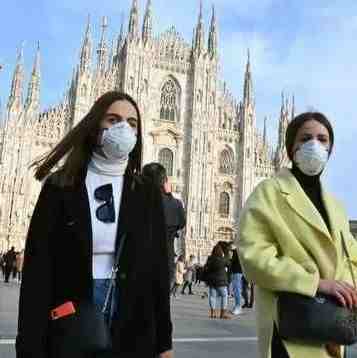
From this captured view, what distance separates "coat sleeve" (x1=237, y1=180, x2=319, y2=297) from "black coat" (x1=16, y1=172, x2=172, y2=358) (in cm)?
39

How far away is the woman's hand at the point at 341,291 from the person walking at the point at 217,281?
28.5ft

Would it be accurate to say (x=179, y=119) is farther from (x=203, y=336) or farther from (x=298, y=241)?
(x=298, y=241)

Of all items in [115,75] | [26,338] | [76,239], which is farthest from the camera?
[115,75]

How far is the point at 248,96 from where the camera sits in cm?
4369

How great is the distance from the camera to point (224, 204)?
42219 mm

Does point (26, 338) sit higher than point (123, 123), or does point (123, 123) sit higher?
point (123, 123)

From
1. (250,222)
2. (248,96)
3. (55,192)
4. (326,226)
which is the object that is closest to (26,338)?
(55,192)

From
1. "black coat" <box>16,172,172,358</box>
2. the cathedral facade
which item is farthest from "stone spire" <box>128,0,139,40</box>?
"black coat" <box>16,172,172,358</box>

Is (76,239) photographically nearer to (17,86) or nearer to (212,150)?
(17,86)

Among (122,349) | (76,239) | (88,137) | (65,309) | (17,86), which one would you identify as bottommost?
(122,349)

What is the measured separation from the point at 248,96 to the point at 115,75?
10242mm

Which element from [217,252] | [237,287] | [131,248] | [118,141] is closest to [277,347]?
[131,248]

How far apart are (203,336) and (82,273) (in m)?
5.62

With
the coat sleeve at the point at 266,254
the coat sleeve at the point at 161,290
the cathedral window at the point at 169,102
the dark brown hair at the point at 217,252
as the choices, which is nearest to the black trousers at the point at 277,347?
the coat sleeve at the point at 266,254
